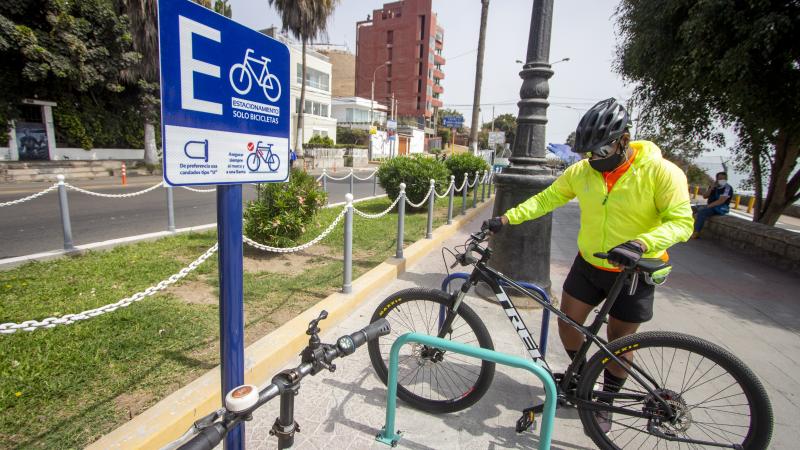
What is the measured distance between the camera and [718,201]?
9570mm

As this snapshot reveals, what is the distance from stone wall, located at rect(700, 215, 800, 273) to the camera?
273 inches

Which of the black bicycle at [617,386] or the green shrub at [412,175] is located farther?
the green shrub at [412,175]

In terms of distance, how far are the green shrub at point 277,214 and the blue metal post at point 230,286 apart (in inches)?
154

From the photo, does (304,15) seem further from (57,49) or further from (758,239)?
(758,239)

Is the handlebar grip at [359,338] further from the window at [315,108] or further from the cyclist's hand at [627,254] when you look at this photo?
the window at [315,108]

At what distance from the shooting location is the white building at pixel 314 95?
3831 cm

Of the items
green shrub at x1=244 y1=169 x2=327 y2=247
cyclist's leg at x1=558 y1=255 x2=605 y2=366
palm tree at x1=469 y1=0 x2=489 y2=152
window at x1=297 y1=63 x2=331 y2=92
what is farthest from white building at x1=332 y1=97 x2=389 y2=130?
cyclist's leg at x1=558 y1=255 x2=605 y2=366

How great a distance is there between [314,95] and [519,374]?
135 ft

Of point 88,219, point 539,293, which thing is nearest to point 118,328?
point 539,293

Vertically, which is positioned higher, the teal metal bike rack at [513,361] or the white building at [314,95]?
the white building at [314,95]

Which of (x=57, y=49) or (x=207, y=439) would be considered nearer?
(x=207, y=439)

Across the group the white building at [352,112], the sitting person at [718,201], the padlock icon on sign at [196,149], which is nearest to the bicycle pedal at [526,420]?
the padlock icon on sign at [196,149]

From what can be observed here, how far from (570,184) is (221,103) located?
225 cm

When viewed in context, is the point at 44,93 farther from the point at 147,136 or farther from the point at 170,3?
the point at 170,3
